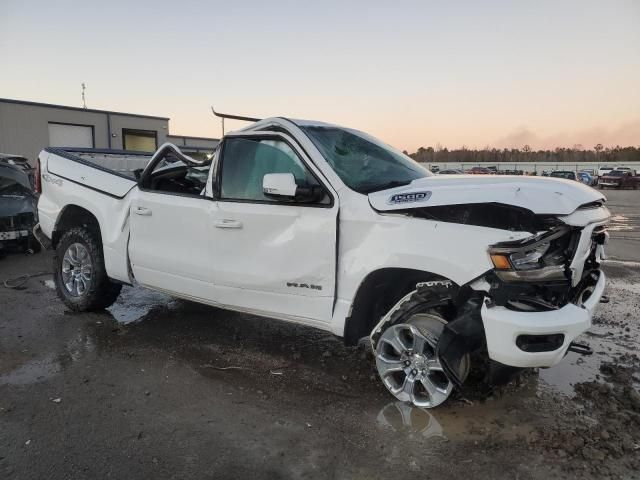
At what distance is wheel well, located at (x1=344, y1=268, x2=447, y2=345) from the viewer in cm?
338

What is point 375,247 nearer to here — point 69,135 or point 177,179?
point 177,179

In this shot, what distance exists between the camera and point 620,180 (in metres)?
36.9

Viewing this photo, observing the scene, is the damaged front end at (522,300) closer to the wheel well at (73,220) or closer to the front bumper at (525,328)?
the front bumper at (525,328)

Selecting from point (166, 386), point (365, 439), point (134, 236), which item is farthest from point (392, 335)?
point (134, 236)

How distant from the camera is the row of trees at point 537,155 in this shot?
74.7 metres

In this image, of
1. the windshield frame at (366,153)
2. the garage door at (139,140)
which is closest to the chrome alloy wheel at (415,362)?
the windshield frame at (366,153)

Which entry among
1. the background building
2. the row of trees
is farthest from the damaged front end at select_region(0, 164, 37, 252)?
the row of trees

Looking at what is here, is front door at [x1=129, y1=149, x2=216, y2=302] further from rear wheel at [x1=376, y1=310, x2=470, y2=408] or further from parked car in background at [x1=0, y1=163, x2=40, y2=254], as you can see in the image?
parked car in background at [x1=0, y1=163, x2=40, y2=254]

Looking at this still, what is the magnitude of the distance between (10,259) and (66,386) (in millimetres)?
6073

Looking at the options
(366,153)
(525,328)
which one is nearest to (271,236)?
(366,153)

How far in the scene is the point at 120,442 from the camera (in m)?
2.99

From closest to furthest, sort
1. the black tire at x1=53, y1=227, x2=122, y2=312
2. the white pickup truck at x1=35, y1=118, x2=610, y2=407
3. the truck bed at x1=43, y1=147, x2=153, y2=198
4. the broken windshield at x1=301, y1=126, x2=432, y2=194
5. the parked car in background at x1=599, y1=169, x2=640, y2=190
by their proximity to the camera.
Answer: the white pickup truck at x1=35, y1=118, x2=610, y2=407, the broken windshield at x1=301, y1=126, x2=432, y2=194, the truck bed at x1=43, y1=147, x2=153, y2=198, the black tire at x1=53, y1=227, x2=122, y2=312, the parked car in background at x1=599, y1=169, x2=640, y2=190

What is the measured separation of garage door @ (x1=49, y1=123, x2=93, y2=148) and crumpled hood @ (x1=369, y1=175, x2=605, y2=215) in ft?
96.8

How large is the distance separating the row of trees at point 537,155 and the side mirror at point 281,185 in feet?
234
